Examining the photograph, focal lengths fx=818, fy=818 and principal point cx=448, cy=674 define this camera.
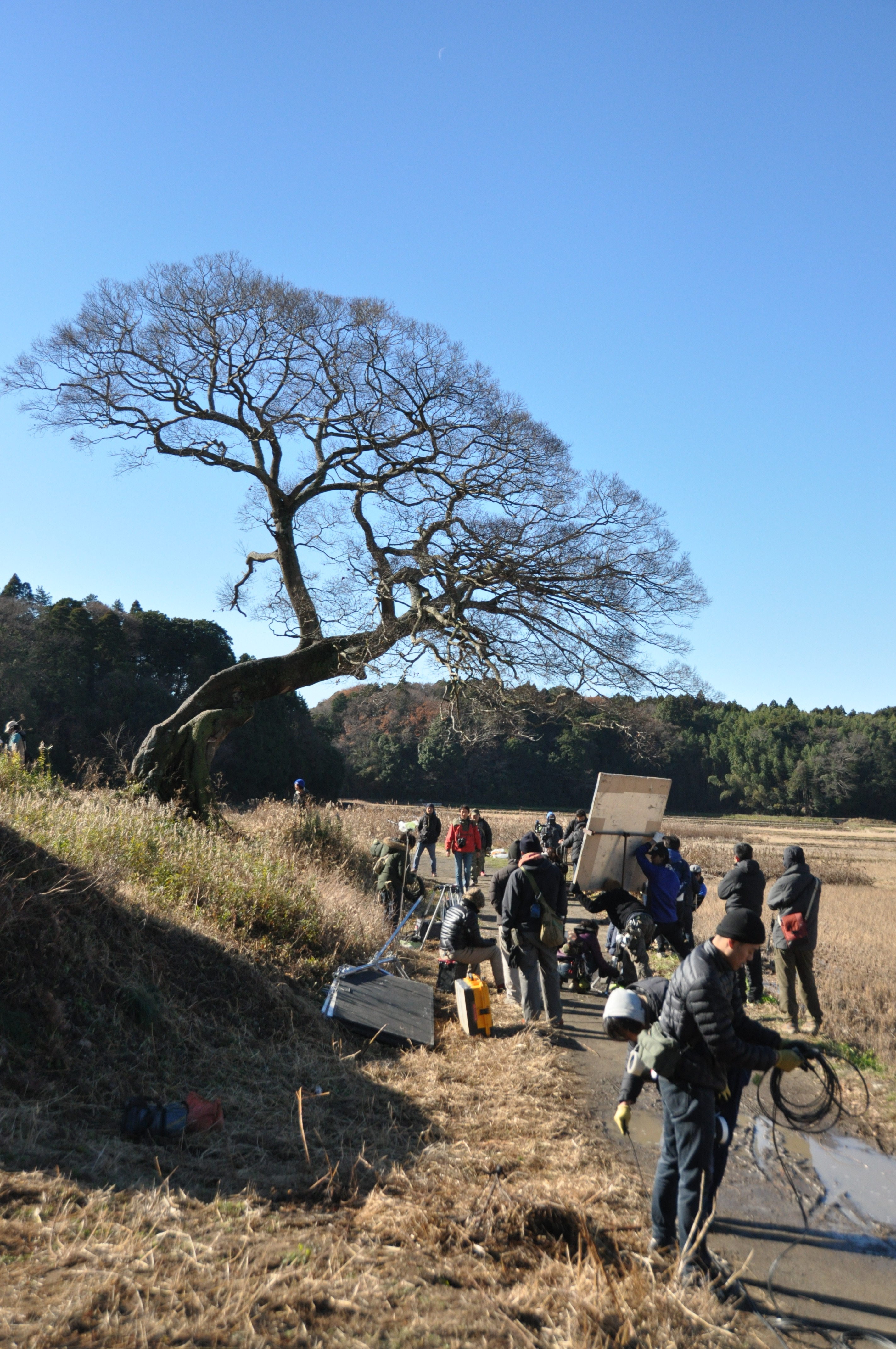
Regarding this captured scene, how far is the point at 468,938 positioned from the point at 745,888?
316 centimetres

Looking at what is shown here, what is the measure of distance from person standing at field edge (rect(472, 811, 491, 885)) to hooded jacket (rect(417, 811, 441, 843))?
1.08 metres

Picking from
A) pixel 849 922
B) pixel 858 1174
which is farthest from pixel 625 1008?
pixel 849 922

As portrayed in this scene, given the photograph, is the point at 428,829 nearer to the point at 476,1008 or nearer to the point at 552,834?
the point at 552,834

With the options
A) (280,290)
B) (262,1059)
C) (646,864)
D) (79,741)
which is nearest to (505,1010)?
(646,864)

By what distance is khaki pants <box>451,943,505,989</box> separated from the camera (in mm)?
9453

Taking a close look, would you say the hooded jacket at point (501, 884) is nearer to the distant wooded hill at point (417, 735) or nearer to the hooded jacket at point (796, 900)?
the hooded jacket at point (796, 900)

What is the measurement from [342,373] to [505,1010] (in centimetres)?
1122

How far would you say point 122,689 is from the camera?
109 feet

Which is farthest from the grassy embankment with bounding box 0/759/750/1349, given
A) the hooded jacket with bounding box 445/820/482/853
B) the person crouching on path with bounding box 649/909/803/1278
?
the hooded jacket with bounding box 445/820/482/853

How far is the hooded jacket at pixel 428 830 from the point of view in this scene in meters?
17.5

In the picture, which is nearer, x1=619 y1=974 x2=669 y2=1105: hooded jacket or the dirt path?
the dirt path

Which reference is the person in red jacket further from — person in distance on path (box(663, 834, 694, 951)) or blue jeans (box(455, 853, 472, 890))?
person in distance on path (box(663, 834, 694, 951))

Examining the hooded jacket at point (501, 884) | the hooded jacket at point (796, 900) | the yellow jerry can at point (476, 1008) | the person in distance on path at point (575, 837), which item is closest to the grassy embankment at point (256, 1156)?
the yellow jerry can at point (476, 1008)

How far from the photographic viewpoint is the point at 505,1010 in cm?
881
